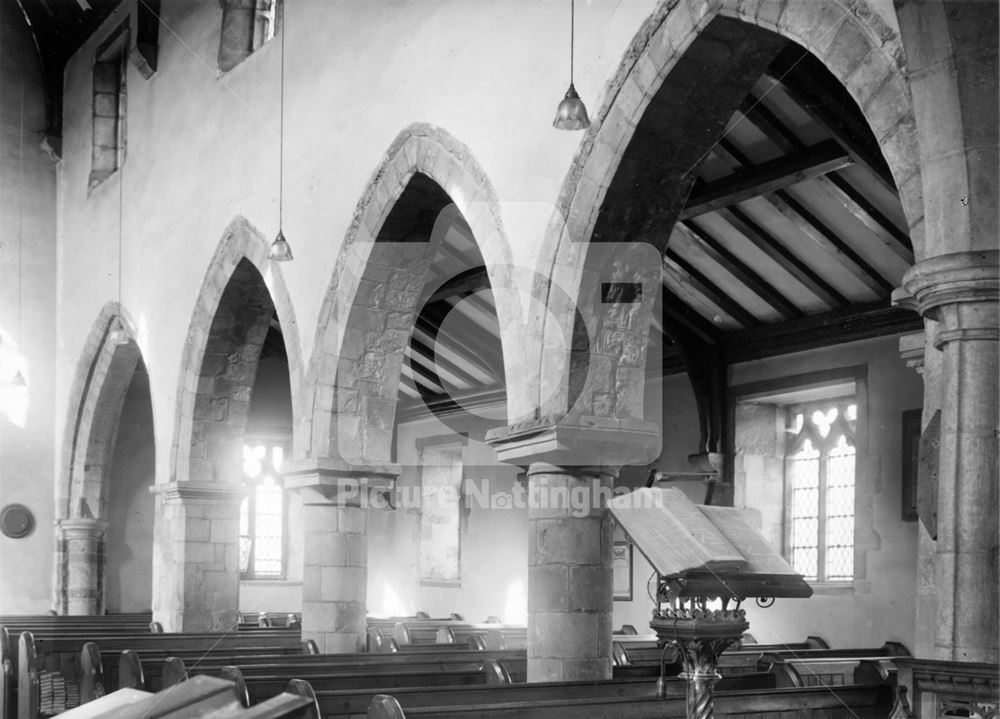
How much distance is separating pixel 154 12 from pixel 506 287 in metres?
7.82

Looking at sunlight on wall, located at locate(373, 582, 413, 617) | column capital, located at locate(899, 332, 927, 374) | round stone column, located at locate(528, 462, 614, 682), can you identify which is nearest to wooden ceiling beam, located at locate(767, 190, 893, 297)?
column capital, located at locate(899, 332, 927, 374)

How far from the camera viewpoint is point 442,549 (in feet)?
50.7

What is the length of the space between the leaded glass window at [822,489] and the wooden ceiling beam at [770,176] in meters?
2.34

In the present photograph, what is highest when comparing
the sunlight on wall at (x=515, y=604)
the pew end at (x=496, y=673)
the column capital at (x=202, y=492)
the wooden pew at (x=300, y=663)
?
the column capital at (x=202, y=492)

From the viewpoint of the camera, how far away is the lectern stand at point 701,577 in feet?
11.2

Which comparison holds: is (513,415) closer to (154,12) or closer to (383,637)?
(383,637)

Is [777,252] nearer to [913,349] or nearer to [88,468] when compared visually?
[913,349]

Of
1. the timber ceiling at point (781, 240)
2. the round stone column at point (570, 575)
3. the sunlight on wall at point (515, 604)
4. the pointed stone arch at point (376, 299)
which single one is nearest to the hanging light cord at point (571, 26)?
the timber ceiling at point (781, 240)

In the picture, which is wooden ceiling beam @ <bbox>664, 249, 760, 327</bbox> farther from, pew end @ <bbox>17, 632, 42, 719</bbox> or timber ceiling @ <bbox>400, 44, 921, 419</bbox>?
pew end @ <bbox>17, 632, 42, 719</bbox>

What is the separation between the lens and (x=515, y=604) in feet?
45.8

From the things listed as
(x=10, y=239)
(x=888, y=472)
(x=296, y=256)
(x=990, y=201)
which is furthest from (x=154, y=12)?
(x=990, y=201)

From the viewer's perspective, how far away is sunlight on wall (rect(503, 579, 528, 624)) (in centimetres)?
1388

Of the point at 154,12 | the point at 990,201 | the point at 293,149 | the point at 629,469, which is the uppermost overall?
the point at 154,12

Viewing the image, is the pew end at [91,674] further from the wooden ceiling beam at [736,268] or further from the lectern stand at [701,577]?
the wooden ceiling beam at [736,268]
